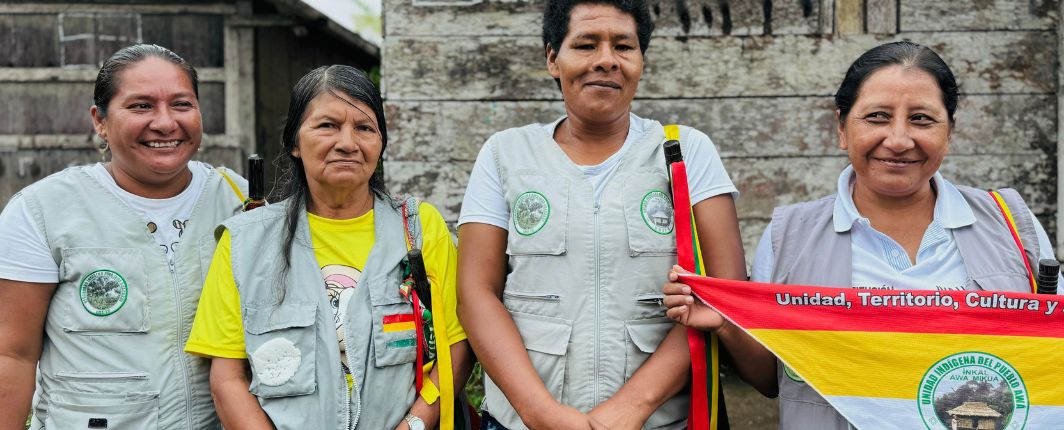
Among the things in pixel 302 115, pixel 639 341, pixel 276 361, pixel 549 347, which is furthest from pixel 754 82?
pixel 276 361

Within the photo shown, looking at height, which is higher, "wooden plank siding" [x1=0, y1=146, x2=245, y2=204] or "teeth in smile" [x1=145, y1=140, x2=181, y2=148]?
"teeth in smile" [x1=145, y1=140, x2=181, y2=148]

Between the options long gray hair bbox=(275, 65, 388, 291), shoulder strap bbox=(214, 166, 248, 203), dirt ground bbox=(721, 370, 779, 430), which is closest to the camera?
long gray hair bbox=(275, 65, 388, 291)

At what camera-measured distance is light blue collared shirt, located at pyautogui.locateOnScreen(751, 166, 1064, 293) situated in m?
2.55

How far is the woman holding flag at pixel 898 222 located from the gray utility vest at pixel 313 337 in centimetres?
90

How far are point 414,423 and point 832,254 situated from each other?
55.8 inches

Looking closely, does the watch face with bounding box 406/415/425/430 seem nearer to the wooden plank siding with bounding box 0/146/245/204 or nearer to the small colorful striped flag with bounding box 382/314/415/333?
the small colorful striped flag with bounding box 382/314/415/333

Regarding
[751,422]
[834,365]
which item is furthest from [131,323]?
[751,422]

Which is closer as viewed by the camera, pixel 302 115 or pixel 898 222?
pixel 898 222

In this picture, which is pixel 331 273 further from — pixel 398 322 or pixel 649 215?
pixel 649 215

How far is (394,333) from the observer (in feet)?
8.91

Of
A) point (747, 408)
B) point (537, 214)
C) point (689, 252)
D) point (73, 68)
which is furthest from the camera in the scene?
point (73, 68)

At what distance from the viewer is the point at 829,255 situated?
2.64 m

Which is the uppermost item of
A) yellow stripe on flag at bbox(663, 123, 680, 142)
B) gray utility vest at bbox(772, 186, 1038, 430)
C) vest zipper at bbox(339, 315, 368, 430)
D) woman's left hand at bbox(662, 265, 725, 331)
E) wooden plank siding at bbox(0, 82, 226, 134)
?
wooden plank siding at bbox(0, 82, 226, 134)

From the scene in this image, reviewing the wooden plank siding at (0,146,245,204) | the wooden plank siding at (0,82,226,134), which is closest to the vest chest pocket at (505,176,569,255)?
the wooden plank siding at (0,146,245,204)
